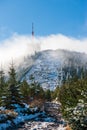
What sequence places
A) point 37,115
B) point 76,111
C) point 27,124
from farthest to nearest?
1. point 37,115
2. point 27,124
3. point 76,111

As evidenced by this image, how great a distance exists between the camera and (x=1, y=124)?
45.2 metres

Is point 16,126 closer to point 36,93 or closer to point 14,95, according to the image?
point 14,95

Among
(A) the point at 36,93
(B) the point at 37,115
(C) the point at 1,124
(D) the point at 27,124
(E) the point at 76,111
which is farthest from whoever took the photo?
(A) the point at 36,93

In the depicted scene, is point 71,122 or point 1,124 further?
point 1,124

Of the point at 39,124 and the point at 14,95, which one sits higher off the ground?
the point at 14,95

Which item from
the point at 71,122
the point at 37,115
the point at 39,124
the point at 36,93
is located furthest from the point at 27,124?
the point at 36,93

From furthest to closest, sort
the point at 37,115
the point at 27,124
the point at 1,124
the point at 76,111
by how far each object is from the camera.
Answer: the point at 37,115, the point at 27,124, the point at 1,124, the point at 76,111

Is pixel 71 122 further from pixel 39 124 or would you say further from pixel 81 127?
pixel 39 124

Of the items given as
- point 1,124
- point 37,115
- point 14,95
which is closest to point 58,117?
point 37,115

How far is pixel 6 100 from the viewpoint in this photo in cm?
5675

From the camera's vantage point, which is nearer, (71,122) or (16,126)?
(71,122)

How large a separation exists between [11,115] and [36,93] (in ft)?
134

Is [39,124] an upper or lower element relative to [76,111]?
lower

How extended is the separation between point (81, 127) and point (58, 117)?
2445 centimetres
